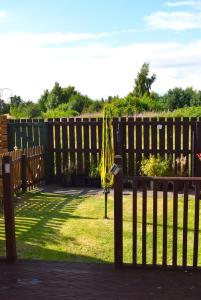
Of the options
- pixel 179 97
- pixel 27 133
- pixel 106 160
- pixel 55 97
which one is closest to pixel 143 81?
pixel 179 97

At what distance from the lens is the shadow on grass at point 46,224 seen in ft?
19.3

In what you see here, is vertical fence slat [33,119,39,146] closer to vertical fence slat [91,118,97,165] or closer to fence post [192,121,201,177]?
vertical fence slat [91,118,97,165]

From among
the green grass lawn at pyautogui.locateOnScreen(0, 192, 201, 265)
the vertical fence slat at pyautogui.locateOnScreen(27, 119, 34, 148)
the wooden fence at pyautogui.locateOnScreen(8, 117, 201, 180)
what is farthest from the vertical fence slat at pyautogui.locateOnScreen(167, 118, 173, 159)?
the vertical fence slat at pyautogui.locateOnScreen(27, 119, 34, 148)

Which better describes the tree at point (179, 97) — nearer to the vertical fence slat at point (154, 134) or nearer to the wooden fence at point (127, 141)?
the wooden fence at point (127, 141)

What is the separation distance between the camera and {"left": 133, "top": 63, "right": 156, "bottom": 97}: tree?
39531 millimetres

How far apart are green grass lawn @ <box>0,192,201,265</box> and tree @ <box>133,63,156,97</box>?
30.7 metres

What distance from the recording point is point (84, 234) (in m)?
6.82

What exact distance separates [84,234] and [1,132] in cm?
589

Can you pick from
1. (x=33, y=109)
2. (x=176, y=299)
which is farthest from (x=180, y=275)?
(x=33, y=109)

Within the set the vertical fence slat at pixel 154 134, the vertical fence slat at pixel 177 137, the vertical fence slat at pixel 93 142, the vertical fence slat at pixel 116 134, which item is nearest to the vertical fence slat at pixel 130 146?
the vertical fence slat at pixel 116 134

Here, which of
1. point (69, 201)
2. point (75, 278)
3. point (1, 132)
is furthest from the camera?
point (1, 132)

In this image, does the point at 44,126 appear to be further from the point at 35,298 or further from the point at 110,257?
the point at 35,298

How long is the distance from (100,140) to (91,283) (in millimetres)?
7381

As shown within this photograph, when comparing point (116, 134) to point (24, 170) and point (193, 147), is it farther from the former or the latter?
point (24, 170)
